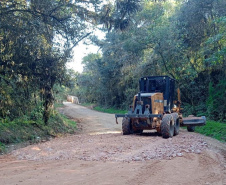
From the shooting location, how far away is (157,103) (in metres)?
13.3

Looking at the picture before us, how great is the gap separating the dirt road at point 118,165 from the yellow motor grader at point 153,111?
94.3 inches

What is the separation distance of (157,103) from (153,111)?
0.60 metres

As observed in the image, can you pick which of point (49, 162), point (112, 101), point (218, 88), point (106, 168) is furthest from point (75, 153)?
point (112, 101)

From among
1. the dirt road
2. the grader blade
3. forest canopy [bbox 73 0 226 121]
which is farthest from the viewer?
forest canopy [bbox 73 0 226 121]

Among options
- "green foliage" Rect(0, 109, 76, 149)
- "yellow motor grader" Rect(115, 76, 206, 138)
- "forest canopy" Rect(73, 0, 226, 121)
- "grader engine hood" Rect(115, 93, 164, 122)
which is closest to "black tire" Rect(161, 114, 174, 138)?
"yellow motor grader" Rect(115, 76, 206, 138)

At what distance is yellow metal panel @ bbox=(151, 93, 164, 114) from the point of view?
42.5 ft

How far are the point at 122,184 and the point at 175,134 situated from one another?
8181 mm

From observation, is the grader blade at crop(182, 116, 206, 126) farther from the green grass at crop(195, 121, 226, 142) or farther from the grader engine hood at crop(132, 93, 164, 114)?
the grader engine hood at crop(132, 93, 164, 114)

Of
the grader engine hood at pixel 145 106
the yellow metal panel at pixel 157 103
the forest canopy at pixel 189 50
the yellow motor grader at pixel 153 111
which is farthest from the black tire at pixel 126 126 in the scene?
the forest canopy at pixel 189 50

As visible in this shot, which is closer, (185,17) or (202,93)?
(185,17)

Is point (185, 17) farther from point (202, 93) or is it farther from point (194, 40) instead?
point (202, 93)

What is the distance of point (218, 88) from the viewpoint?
20.6m

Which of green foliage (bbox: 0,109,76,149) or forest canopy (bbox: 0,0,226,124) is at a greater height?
forest canopy (bbox: 0,0,226,124)

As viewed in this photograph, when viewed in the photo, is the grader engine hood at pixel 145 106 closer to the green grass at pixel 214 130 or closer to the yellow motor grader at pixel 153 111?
the yellow motor grader at pixel 153 111
